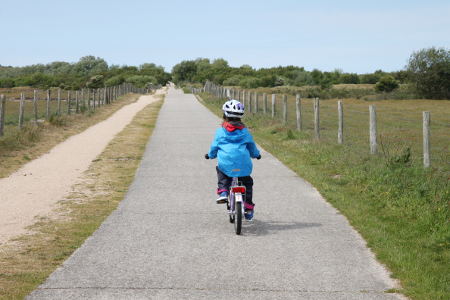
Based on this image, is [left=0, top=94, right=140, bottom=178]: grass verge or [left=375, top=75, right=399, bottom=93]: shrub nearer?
[left=0, top=94, right=140, bottom=178]: grass verge

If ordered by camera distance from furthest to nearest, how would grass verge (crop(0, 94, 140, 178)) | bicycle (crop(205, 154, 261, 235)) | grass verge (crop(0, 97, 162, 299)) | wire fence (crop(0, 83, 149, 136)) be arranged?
wire fence (crop(0, 83, 149, 136)), grass verge (crop(0, 94, 140, 178)), bicycle (crop(205, 154, 261, 235)), grass verge (crop(0, 97, 162, 299))

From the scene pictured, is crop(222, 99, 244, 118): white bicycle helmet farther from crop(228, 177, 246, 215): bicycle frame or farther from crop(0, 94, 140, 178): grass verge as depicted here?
crop(0, 94, 140, 178): grass verge

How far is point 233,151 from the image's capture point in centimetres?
816

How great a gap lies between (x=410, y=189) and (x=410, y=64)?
60416mm

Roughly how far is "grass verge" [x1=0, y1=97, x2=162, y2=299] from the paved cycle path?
0.59ft

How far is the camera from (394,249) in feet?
23.3

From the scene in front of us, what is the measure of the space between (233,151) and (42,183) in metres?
6.15

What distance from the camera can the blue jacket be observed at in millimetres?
8133

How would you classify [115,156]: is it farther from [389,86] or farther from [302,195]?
[389,86]

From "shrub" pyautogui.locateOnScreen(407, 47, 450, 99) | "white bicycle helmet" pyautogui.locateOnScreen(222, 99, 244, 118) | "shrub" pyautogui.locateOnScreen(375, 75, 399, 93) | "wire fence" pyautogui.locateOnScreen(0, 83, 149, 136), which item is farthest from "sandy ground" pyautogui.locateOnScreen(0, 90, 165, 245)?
"shrub" pyautogui.locateOnScreen(375, 75, 399, 93)

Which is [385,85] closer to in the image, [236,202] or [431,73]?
[431,73]

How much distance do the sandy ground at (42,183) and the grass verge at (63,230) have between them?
26 cm

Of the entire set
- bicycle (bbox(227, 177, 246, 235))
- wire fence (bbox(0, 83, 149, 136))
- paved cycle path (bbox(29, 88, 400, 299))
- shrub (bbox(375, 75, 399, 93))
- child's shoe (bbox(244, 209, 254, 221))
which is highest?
shrub (bbox(375, 75, 399, 93))

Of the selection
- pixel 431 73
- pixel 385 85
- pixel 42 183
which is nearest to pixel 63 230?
pixel 42 183
